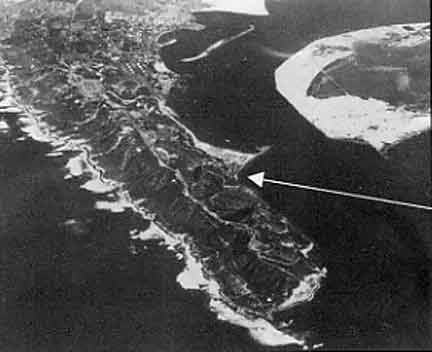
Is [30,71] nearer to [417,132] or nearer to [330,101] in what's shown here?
[330,101]

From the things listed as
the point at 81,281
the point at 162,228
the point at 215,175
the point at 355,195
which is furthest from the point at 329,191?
the point at 81,281

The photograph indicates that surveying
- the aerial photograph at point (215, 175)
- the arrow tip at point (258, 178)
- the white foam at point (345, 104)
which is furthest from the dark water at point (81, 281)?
the white foam at point (345, 104)

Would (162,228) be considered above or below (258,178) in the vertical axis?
below

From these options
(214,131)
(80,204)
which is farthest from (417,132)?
(80,204)

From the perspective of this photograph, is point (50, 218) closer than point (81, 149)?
Yes

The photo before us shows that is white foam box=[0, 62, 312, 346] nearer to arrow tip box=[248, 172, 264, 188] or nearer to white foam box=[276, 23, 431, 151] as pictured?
arrow tip box=[248, 172, 264, 188]

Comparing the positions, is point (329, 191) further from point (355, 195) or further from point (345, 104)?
point (345, 104)

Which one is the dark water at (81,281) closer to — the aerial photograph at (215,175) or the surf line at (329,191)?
the aerial photograph at (215,175)
